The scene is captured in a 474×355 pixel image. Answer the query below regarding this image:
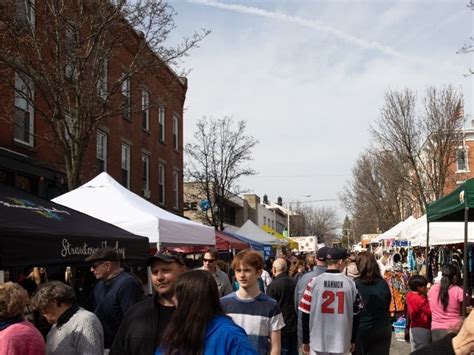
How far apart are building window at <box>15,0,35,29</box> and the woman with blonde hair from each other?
10.1m

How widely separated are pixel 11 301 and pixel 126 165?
20.1 m

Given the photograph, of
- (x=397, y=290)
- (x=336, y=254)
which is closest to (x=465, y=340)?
(x=336, y=254)

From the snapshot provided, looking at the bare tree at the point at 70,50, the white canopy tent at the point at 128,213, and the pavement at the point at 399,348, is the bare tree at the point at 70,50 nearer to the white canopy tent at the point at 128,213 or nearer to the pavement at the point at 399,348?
the white canopy tent at the point at 128,213

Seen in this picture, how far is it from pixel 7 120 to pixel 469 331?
48.1 ft

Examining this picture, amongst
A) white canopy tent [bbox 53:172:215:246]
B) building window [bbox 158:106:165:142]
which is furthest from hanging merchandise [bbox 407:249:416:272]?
white canopy tent [bbox 53:172:215:246]

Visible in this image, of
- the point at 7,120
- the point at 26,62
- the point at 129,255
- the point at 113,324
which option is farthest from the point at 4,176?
the point at 113,324

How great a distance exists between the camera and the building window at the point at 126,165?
23.4 meters

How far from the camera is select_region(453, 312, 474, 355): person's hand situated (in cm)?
179

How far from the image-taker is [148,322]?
350 cm

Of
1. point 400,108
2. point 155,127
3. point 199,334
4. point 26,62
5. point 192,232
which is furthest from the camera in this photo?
point 400,108

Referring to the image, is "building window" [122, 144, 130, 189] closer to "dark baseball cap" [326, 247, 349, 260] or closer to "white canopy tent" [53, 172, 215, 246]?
"white canopy tent" [53, 172, 215, 246]

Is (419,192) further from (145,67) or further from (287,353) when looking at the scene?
(287,353)

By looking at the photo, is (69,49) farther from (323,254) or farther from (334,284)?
(334,284)

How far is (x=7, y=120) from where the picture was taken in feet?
48.3
